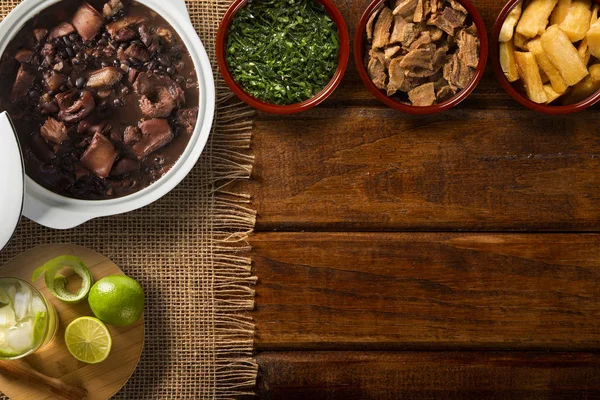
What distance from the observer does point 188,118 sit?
6.26ft

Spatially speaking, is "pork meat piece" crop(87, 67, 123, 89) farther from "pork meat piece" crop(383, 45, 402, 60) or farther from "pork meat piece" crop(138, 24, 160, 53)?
"pork meat piece" crop(383, 45, 402, 60)

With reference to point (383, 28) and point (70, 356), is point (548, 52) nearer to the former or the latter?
point (383, 28)

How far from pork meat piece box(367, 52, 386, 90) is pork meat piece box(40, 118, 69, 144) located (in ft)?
3.00

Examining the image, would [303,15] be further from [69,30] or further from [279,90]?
[69,30]

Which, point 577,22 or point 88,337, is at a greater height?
point 577,22

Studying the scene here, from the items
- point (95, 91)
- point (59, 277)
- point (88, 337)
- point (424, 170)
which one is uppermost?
point (95, 91)

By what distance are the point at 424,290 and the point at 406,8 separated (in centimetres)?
88

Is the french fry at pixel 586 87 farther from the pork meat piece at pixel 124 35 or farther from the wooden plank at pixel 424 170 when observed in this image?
the pork meat piece at pixel 124 35

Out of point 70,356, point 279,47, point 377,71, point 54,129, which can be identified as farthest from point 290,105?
point 70,356

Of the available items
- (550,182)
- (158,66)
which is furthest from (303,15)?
(550,182)

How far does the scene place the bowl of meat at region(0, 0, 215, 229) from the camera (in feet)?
6.07

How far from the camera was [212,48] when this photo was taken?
2.02 m

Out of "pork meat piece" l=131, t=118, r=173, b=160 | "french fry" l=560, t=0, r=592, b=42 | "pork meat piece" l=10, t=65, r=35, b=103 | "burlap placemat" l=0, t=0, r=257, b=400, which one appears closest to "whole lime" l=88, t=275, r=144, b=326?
"burlap placemat" l=0, t=0, r=257, b=400

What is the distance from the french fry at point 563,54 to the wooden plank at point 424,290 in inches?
20.9
